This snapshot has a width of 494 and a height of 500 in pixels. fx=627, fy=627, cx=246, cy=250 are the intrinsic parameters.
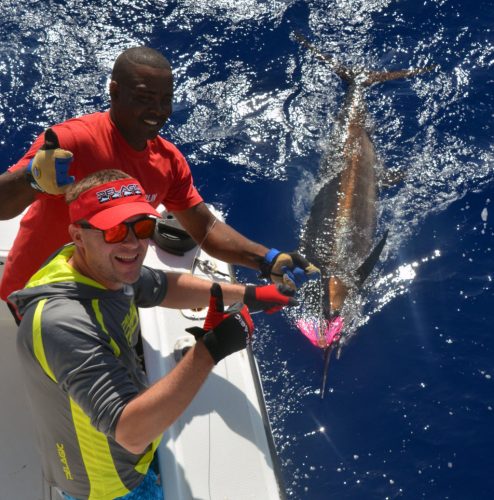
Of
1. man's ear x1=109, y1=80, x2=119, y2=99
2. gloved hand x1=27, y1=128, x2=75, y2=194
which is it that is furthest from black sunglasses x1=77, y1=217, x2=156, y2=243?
man's ear x1=109, y1=80, x2=119, y2=99

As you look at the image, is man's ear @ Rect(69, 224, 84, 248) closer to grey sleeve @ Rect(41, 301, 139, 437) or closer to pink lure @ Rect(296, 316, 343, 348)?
grey sleeve @ Rect(41, 301, 139, 437)

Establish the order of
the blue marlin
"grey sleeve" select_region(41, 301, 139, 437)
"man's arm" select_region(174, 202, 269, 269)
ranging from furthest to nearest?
the blue marlin → "man's arm" select_region(174, 202, 269, 269) → "grey sleeve" select_region(41, 301, 139, 437)

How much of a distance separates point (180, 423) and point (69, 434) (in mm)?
813

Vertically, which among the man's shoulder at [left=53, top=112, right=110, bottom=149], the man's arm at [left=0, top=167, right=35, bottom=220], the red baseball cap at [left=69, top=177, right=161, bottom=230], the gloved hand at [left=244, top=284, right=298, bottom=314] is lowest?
the gloved hand at [left=244, top=284, right=298, bottom=314]

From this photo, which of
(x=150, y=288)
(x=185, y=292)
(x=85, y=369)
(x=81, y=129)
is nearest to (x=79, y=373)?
(x=85, y=369)

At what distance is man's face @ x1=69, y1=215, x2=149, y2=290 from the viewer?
6.87ft

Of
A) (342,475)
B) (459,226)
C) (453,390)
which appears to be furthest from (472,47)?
(342,475)

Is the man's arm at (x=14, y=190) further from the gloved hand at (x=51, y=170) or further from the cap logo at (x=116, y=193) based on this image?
the cap logo at (x=116, y=193)

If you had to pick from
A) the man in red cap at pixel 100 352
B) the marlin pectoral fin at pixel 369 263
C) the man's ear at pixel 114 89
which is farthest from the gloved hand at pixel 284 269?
the marlin pectoral fin at pixel 369 263

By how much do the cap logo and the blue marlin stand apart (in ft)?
8.93

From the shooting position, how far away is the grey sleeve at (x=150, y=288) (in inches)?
103

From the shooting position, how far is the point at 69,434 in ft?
7.14

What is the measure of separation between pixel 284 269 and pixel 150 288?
0.89 metres

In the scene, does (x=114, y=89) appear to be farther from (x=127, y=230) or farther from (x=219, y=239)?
(x=127, y=230)
